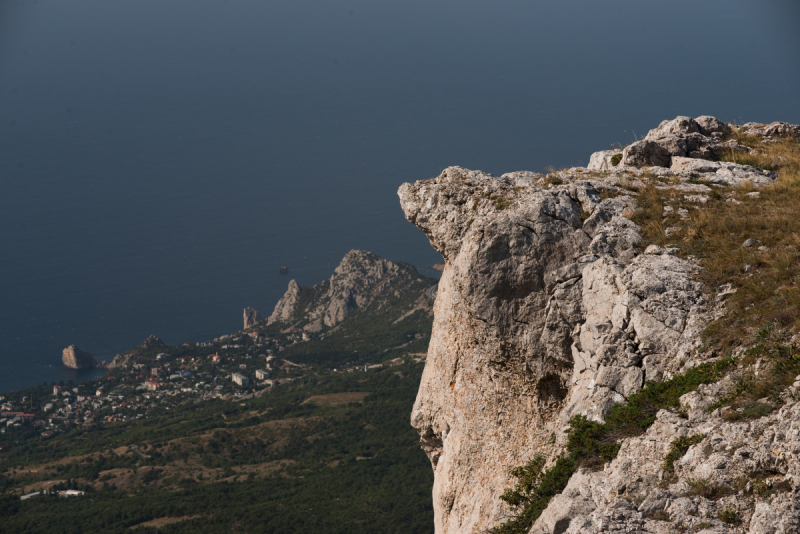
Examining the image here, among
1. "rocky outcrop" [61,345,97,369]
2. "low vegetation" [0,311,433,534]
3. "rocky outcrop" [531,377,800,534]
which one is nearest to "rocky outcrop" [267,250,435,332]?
"low vegetation" [0,311,433,534]

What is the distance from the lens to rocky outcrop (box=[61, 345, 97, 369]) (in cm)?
19062

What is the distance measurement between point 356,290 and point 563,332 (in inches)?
6909

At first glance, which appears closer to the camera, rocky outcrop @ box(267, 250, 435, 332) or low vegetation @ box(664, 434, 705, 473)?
low vegetation @ box(664, 434, 705, 473)

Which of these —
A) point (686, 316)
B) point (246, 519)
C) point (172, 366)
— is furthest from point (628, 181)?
point (172, 366)

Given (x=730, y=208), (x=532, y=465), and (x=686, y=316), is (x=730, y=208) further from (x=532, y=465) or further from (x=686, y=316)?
(x=532, y=465)

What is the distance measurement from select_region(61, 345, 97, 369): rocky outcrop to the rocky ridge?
638ft

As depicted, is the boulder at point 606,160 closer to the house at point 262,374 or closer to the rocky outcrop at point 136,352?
the house at point 262,374

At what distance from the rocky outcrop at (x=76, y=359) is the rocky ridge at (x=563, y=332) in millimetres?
194505

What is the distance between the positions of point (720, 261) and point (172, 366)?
175m

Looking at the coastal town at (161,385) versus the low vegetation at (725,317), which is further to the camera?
the coastal town at (161,385)

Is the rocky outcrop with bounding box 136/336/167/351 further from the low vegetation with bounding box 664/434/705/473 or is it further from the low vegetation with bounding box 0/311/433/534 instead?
the low vegetation with bounding box 664/434/705/473

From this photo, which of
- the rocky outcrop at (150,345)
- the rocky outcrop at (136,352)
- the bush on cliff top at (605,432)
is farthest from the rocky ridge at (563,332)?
the rocky outcrop at (150,345)

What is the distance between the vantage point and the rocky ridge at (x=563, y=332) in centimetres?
1092

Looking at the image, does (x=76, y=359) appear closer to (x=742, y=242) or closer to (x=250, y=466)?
(x=250, y=466)
